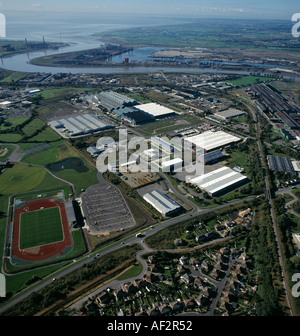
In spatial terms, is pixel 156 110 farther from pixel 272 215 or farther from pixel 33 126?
pixel 272 215

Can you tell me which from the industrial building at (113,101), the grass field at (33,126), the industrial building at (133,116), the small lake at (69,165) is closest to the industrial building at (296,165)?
the industrial building at (133,116)

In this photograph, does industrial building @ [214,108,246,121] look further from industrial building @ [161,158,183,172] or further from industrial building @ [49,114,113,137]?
industrial building @ [49,114,113,137]

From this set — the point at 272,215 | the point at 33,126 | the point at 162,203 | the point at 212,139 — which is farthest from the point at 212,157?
the point at 33,126

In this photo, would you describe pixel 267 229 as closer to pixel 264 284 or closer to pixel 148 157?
pixel 264 284

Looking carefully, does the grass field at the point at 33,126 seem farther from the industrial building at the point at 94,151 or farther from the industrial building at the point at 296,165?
the industrial building at the point at 296,165

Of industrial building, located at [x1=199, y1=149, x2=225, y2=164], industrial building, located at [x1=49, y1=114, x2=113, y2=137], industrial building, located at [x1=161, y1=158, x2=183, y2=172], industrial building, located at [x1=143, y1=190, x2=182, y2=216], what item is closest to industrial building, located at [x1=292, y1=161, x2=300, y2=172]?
industrial building, located at [x1=199, y1=149, x2=225, y2=164]
